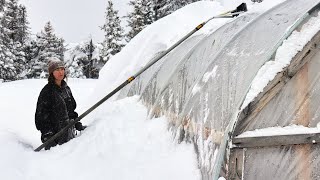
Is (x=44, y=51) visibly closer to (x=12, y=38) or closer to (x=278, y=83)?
(x=12, y=38)

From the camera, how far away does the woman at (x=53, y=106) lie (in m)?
6.18

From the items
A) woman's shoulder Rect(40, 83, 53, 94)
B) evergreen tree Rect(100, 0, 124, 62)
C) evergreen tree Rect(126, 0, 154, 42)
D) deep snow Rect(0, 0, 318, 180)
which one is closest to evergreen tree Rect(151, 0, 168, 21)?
evergreen tree Rect(126, 0, 154, 42)

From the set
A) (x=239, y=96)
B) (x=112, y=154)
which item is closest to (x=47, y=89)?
(x=112, y=154)

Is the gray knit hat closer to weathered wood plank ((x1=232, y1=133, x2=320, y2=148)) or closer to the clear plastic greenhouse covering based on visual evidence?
the clear plastic greenhouse covering

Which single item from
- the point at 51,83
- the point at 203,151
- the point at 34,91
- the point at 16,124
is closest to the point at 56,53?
the point at 34,91

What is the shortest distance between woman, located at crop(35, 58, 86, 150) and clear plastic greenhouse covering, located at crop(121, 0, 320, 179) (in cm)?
164

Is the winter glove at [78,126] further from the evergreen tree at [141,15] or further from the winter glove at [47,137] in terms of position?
the evergreen tree at [141,15]

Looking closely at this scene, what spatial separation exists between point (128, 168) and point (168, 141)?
2.06 feet

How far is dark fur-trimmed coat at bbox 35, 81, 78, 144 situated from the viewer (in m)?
6.18

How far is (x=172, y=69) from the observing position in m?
6.22

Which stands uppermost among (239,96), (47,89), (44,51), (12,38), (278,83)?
(278,83)

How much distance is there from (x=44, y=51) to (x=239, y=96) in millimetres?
38320

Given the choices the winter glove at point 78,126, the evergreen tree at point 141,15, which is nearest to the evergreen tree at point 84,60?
the evergreen tree at point 141,15

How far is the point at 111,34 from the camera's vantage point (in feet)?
116
